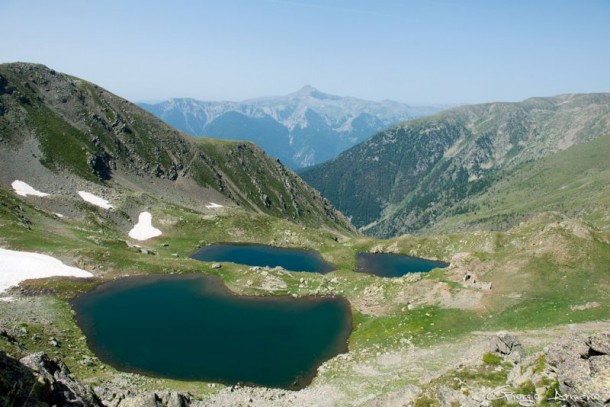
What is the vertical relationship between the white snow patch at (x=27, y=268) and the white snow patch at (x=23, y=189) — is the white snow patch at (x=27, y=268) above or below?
below

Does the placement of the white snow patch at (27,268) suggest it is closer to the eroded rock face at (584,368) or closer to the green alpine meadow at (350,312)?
the green alpine meadow at (350,312)

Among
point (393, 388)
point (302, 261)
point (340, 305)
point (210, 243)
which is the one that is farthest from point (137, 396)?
point (210, 243)

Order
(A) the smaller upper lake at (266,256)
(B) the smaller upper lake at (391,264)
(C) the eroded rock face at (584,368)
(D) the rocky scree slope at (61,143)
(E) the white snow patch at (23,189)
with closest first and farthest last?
(C) the eroded rock face at (584,368)
(A) the smaller upper lake at (266,256)
(B) the smaller upper lake at (391,264)
(E) the white snow patch at (23,189)
(D) the rocky scree slope at (61,143)

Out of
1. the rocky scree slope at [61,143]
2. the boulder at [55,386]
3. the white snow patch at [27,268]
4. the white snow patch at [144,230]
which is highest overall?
the rocky scree slope at [61,143]

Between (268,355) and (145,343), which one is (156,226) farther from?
(268,355)

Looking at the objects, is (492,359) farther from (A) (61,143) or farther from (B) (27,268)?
(A) (61,143)

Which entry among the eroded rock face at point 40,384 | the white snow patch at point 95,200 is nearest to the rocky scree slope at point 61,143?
the white snow patch at point 95,200

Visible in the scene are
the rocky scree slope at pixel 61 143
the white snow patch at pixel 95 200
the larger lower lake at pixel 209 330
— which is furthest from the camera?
the rocky scree slope at pixel 61 143
